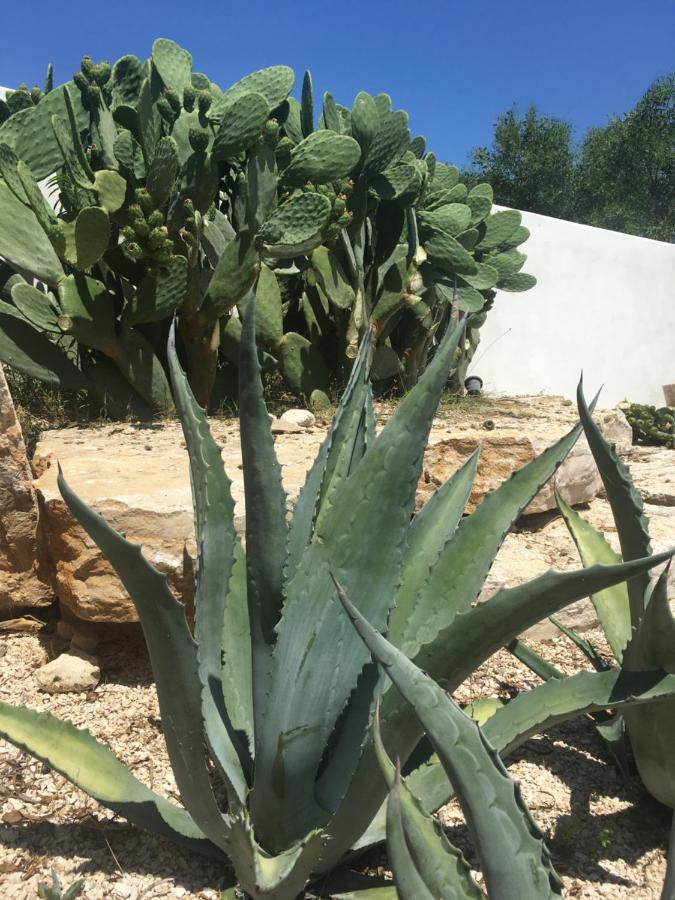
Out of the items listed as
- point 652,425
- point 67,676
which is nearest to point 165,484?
point 67,676

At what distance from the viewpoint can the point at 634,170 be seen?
70.4 ft

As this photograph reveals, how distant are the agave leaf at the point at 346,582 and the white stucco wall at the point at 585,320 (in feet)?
22.7

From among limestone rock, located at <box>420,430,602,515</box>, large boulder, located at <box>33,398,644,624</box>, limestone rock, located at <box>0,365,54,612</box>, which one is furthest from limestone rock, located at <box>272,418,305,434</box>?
limestone rock, located at <box>0,365,54,612</box>

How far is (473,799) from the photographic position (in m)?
0.83

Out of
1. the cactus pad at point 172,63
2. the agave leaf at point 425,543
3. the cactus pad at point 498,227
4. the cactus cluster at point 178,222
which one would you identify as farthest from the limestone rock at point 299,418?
the cactus pad at point 498,227

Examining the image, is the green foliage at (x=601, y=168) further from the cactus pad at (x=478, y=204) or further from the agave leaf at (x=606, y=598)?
the agave leaf at (x=606, y=598)

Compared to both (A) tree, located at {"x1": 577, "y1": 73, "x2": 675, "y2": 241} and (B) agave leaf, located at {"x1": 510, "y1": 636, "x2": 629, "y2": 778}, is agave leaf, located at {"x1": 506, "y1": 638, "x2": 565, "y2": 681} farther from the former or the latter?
(A) tree, located at {"x1": 577, "y1": 73, "x2": 675, "y2": 241}

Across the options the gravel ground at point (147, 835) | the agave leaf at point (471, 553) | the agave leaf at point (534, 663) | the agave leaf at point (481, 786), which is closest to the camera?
the agave leaf at point (481, 786)

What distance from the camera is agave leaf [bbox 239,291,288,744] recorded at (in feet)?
3.88

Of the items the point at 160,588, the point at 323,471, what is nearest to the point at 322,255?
the point at 323,471

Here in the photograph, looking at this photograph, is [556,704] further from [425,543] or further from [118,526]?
[118,526]

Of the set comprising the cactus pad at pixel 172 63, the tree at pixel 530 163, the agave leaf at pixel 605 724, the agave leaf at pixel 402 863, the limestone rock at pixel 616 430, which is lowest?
the agave leaf at pixel 605 724

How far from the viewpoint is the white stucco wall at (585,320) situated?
819cm

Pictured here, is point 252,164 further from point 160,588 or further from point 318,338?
point 160,588
